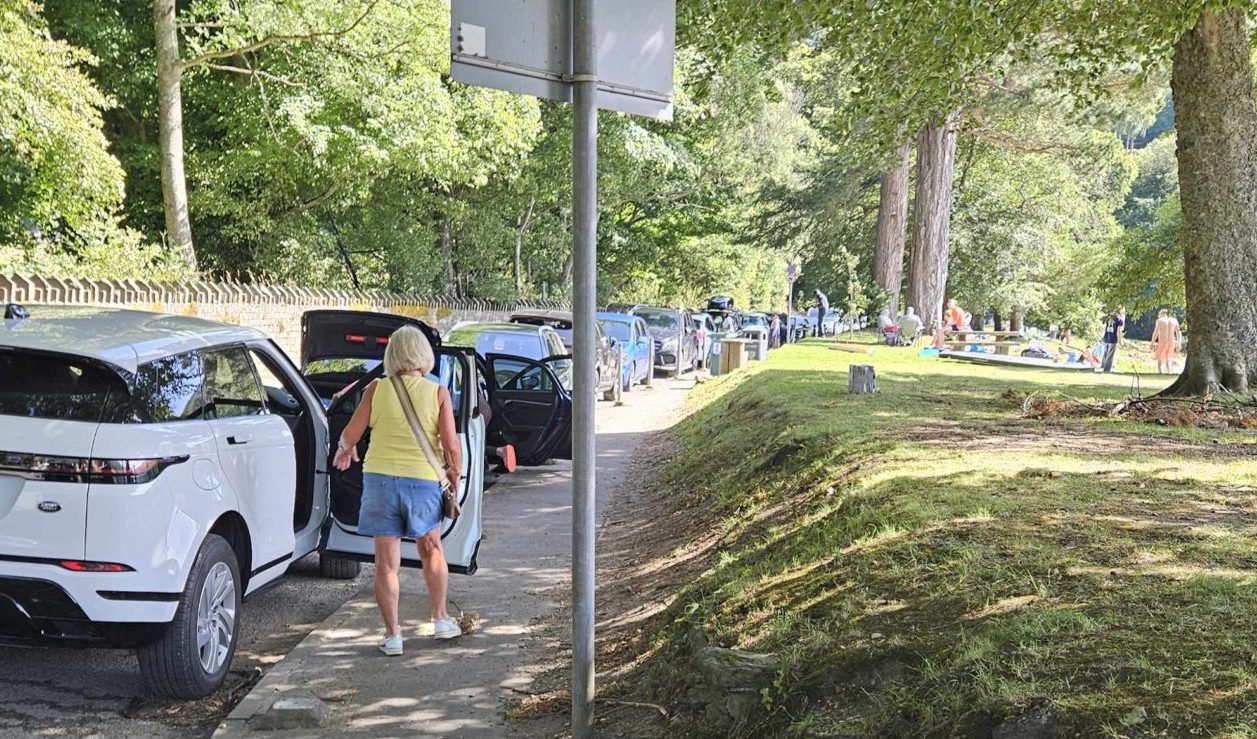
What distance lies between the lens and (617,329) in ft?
79.8

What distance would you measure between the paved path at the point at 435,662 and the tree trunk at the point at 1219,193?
7676 mm

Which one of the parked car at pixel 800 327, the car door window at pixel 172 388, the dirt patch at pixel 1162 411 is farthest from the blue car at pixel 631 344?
the parked car at pixel 800 327

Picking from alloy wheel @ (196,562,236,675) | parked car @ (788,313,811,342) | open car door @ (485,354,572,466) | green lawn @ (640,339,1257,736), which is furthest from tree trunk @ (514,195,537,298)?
alloy wheel @ (196,562,236,675)

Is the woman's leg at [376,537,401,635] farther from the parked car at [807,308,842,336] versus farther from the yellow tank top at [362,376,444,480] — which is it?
the parked car at [807,308,842,336]

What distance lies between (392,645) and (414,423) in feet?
4.02

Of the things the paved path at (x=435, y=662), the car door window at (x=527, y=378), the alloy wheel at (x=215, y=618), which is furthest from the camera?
the car door window at (x=527, y=378)

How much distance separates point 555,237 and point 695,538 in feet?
96.8

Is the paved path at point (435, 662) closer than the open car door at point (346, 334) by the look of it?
Yes

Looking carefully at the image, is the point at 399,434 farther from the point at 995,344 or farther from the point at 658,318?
the point at 658,318

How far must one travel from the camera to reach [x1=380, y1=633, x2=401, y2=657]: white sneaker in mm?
6012

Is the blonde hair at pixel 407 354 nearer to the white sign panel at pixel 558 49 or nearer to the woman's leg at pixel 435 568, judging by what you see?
the woman's leg at pixel 435 568

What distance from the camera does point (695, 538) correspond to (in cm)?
842

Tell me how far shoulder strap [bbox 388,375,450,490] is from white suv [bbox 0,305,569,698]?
0.76m

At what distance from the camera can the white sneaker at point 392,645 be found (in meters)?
6.01
